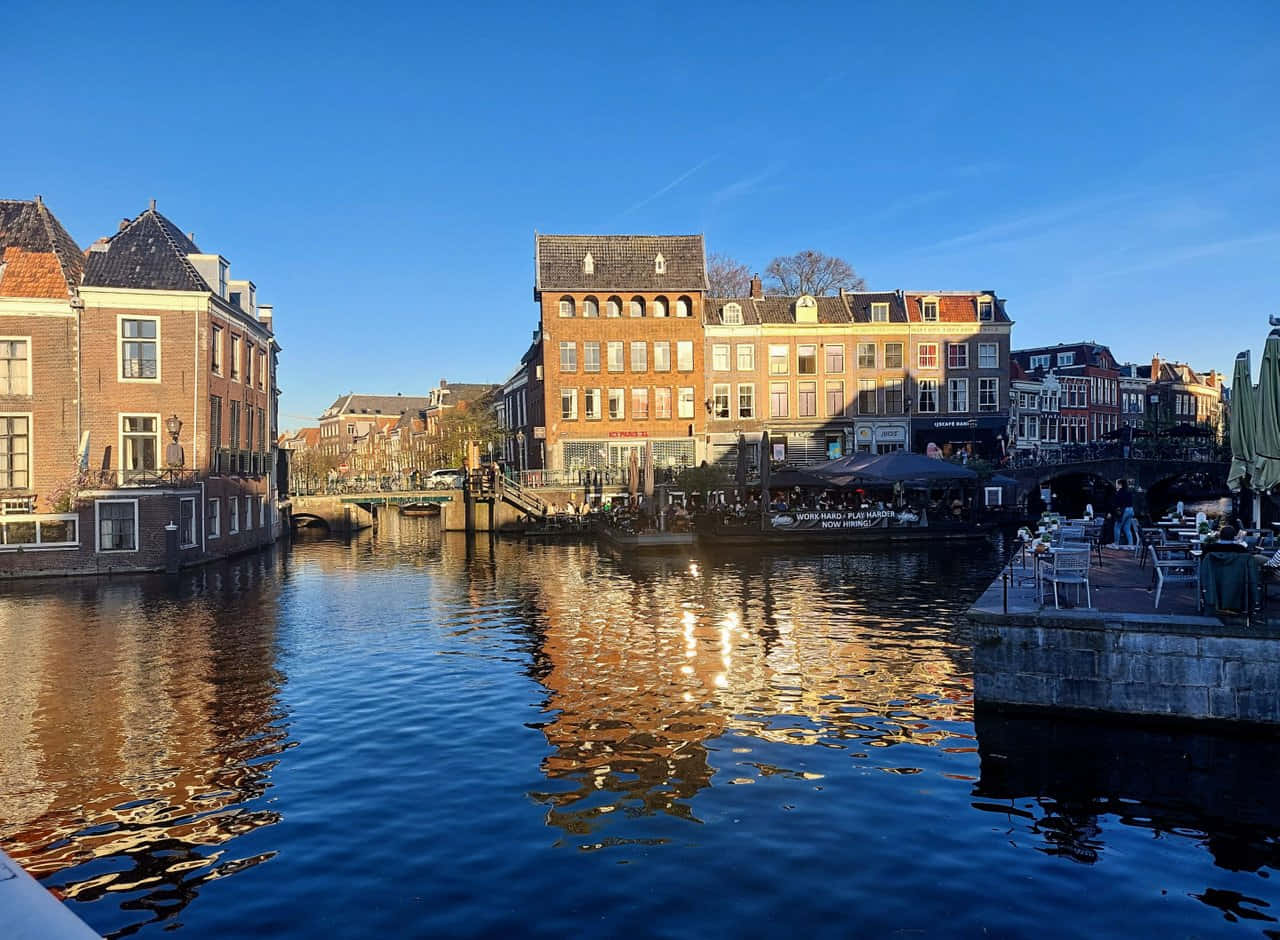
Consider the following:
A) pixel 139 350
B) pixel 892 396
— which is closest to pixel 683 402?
pixel 892 396

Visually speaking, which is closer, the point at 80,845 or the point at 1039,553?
the point at 80,845

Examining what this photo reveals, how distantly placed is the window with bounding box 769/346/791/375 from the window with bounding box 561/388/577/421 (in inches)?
519

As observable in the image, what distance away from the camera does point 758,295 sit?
207ft

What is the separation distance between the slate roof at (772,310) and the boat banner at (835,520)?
22.0 m

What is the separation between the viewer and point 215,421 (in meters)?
37.9

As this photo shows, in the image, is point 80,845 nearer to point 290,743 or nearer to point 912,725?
point 290,743

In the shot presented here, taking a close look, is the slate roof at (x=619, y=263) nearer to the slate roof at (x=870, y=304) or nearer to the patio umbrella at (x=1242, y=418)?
the slate roof at (x=870, y=304)

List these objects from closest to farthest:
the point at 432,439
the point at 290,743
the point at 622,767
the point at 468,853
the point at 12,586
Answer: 1. the point at 468,853
2. the point at 622,767
3. the point at 290,743
4. the point at 12,586
5. the point at 432,439

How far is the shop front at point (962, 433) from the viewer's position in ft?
200

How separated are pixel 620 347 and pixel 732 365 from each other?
7.66 metres

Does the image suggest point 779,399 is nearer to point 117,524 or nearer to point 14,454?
point 117,524

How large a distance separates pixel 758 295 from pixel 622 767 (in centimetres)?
5469

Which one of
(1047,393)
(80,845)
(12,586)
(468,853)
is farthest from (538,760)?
(1047,393)

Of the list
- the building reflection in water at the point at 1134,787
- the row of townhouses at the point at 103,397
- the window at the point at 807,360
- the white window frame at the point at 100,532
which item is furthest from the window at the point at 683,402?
the building reflection in water at the point at 1134,787
